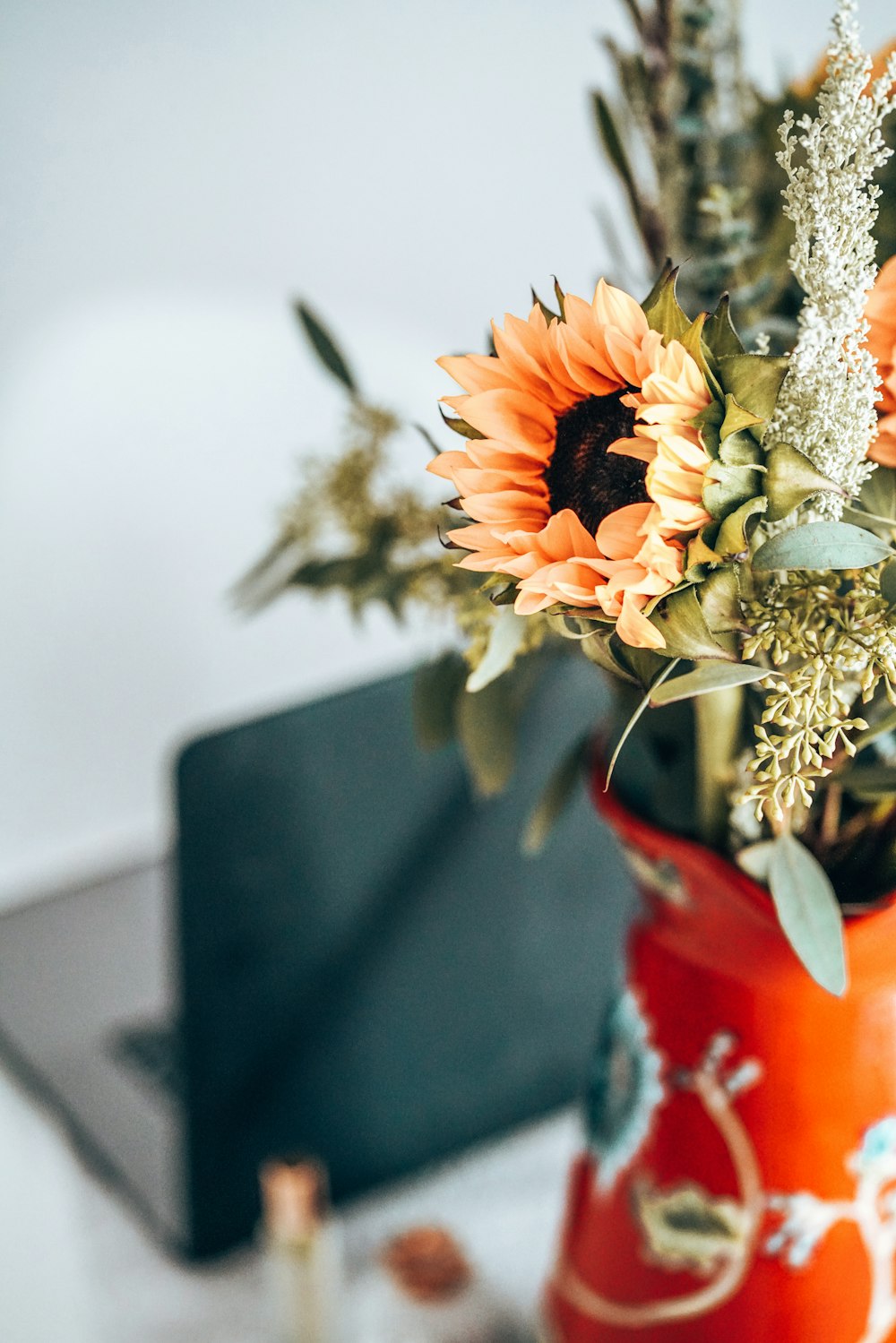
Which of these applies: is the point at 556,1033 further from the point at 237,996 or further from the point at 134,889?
the point at 134,889

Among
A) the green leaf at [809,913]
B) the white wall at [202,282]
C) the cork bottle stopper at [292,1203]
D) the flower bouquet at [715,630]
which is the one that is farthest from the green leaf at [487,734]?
the white wall at [202,282]

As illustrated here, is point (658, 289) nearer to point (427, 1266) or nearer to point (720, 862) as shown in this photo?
point (720, 862)

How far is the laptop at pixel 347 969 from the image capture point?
0.57 metres

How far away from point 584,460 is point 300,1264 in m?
0.41

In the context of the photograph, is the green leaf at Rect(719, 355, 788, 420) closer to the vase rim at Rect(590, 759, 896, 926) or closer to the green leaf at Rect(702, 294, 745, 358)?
the green leaf at Rect(702, 294, 745, 358)

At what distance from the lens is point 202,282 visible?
79cm

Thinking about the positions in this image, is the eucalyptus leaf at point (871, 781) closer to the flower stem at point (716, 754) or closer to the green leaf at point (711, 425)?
the flower stem at point (716, 754)

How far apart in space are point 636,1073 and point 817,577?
0.21 m

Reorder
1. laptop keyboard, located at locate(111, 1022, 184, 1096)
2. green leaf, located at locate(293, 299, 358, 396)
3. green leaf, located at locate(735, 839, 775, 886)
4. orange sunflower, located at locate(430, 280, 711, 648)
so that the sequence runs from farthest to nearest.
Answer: laptop keyboard, located at locate(111, 1022, 184, 1096) < green leaf, located at locate(293, 299, 358, 396) < green leaf, located at locate(735, 839, 775, 886) < orange sunflower, located at locate(430, 280, 711, 648)

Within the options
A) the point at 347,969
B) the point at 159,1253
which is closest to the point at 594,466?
the point at 347,969

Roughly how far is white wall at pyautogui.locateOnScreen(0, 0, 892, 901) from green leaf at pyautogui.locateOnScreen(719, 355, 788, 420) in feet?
1.92

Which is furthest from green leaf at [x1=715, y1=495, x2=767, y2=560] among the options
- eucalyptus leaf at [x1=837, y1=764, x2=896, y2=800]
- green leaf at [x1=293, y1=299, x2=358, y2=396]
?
green leaf at [x1=293, y1=299, x2=358, y2=396]

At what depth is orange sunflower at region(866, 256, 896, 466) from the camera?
29cm

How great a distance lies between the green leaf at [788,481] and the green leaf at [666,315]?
35 millimetres
